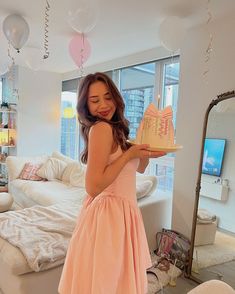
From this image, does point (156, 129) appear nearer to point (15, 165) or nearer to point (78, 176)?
point (78, 176)

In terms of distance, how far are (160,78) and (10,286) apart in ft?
8.89

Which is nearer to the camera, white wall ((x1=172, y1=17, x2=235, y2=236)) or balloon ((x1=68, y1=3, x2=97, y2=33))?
balloon ((x1=68, y1=3, x2=97, y2=33))

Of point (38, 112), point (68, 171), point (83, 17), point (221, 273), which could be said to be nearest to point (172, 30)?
point (83, 17)

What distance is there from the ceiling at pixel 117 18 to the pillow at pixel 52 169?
1657 mm

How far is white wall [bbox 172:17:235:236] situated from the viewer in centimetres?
215

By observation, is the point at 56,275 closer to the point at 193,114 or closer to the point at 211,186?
the point at 211,186

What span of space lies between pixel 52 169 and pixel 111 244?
3.19 meters

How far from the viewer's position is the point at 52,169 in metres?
4.07

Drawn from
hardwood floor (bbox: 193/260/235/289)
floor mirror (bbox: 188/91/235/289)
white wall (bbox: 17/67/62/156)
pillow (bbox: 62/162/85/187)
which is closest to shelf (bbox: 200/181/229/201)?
floor mirror (bbox: 188/91/235/289)

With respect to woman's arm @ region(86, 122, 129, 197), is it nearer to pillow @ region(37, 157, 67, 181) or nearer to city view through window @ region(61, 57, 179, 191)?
city view through window @ region(61, 57, 179, 191)

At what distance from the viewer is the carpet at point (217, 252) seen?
2.08 meters

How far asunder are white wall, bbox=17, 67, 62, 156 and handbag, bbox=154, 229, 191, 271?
122 inches

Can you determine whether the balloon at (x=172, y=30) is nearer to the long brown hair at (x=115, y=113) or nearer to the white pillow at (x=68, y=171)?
the long brown hair at (x=115, y=113)

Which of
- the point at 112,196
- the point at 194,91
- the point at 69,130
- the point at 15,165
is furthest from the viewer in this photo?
the point at 69,130
